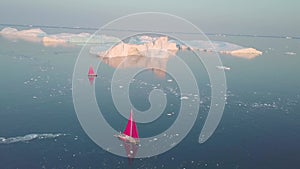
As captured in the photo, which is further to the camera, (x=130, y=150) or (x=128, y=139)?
(x=128, y=139)

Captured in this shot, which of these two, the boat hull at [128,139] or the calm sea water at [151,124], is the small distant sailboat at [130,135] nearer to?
the boat hull at [128,139]

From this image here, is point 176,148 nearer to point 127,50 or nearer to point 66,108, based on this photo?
point 66,108

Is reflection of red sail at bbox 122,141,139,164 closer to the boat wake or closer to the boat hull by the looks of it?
the boat hull

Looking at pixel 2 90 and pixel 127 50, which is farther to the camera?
pixel 127 50

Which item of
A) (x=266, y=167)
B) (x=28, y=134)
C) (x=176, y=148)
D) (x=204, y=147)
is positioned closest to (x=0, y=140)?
(x=28, y=134)

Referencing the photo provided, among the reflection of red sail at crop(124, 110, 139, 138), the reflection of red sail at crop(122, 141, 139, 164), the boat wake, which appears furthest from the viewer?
the reflection of red sail at crop(124, 110, 139, 138)

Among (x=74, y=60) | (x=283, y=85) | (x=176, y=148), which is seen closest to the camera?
(x=176, y=148)

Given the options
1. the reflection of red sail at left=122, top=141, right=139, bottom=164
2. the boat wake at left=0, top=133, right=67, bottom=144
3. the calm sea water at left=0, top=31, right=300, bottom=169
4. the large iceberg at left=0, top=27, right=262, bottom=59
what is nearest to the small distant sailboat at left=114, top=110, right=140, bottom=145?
the reflection of red sail at left=122, top=141, right=139, bottom=164

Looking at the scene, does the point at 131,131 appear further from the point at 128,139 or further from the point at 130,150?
the point at 130,150

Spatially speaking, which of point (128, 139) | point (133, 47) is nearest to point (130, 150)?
point (128, 139)
